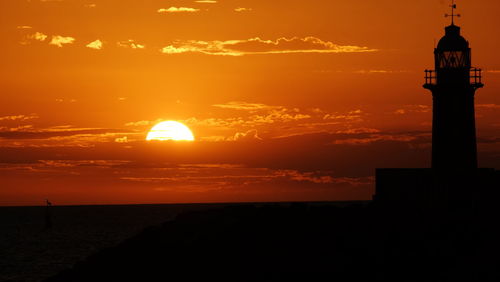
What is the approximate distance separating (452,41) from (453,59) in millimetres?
928

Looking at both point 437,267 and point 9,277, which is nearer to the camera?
point 437,267

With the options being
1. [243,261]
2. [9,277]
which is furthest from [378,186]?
[9,277]

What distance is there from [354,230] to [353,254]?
264 centimetres

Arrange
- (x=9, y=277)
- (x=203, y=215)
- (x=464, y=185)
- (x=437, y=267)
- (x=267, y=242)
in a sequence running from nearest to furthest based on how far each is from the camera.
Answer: (x=437, y=267)
(x=267, y=242)
(x=464, y=185)
(x=203, y=215)
(x=9, y=277)

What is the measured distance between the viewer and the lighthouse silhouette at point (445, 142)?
41.7m

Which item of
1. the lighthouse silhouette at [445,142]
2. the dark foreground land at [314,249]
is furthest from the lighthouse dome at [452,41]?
the dark foreground land at [314,249]

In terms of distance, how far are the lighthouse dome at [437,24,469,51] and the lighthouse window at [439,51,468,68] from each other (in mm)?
205

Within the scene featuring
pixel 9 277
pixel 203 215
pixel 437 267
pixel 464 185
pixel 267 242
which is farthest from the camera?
pixel 9 277

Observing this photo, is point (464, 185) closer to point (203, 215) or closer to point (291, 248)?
point (291, 248)

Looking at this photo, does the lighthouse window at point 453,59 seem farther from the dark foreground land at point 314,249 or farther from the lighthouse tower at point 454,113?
the dark foreground land at point 314,249

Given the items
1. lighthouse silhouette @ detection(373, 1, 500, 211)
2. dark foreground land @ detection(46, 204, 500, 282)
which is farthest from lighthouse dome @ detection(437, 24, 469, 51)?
dark foreground land @ detection(46, 204, 500, 282)

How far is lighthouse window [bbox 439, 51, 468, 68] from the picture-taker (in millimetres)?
44625

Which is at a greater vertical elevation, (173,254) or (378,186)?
(378,186)

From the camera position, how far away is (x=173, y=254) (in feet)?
125
